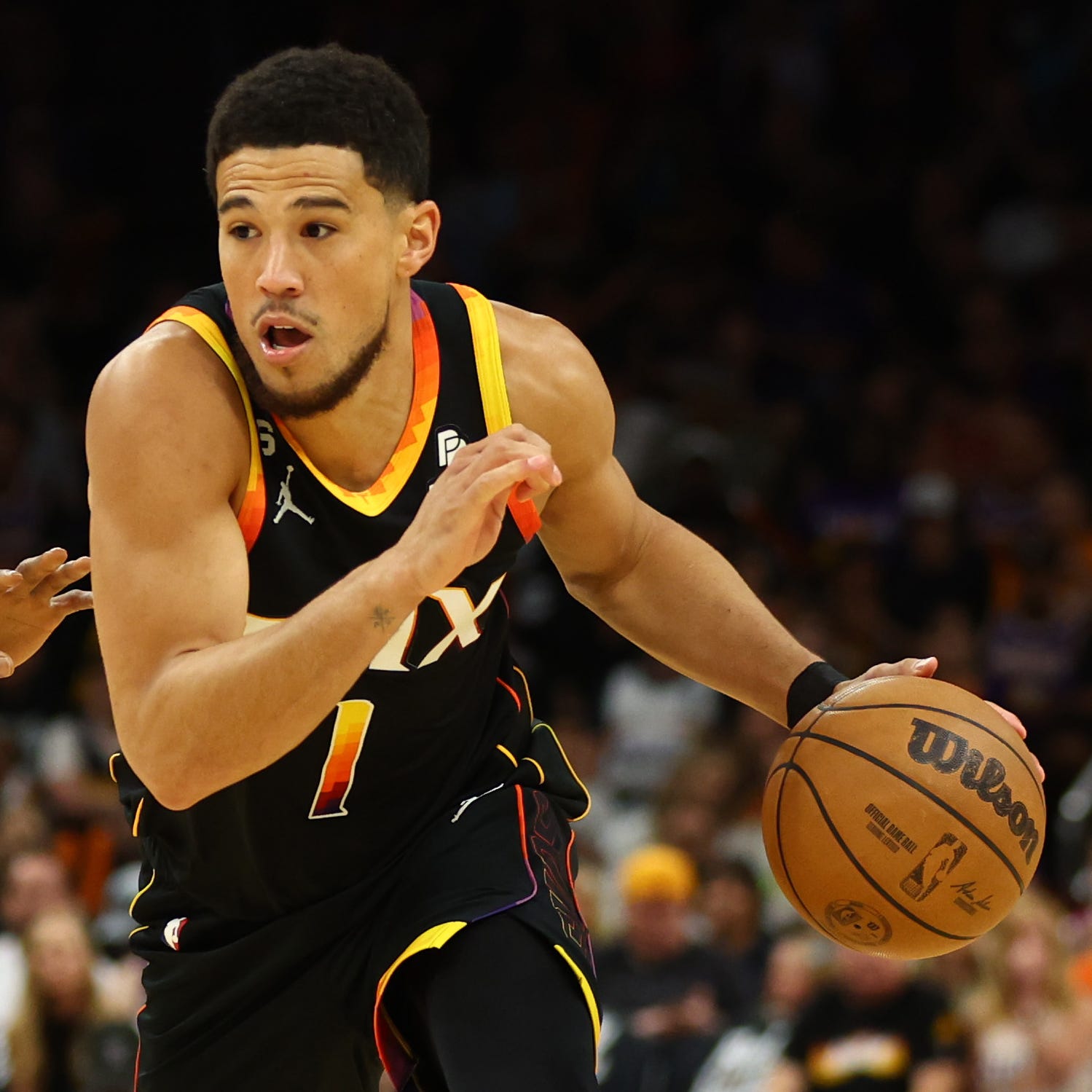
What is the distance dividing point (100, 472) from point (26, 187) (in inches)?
367

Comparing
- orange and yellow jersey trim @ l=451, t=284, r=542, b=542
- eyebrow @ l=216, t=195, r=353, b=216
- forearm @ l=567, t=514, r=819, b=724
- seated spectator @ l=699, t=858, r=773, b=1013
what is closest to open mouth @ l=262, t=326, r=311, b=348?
eyebrow @ l=216, t=195, r=353, b=216

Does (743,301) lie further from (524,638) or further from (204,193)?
(204,193)

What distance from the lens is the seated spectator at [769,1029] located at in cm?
766

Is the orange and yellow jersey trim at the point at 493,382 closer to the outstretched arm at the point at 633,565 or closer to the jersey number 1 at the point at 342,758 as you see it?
the outstretched arm at the point at 633,565

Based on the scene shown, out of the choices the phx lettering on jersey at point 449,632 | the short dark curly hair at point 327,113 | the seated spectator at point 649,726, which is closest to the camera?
the short dark curly hair at point 327,113

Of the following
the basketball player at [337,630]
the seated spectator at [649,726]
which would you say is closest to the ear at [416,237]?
the basketball player at [337,630]

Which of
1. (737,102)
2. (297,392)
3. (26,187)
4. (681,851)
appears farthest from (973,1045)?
(26,187)

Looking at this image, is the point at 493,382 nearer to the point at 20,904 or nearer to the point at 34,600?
the point at 34,600

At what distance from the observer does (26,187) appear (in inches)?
477

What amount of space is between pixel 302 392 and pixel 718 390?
25.0 feet

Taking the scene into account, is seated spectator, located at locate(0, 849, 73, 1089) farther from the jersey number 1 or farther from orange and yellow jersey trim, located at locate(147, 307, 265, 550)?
orange and yellow jersey trim, located at locate(147, 307, 265, 550)

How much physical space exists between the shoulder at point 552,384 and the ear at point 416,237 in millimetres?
275

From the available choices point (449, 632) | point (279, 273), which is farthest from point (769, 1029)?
point (279, 273)

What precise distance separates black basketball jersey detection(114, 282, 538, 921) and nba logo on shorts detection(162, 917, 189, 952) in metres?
Result: 0.02
